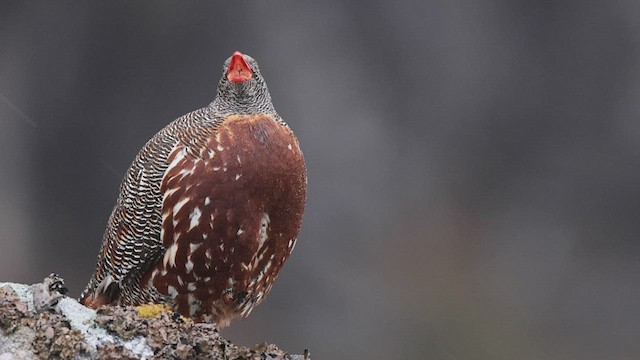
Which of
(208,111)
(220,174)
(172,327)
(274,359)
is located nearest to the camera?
(172,327)

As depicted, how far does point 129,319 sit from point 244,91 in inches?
58.3

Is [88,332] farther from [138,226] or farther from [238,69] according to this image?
[238,69]

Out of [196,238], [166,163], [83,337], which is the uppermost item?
[166,163]

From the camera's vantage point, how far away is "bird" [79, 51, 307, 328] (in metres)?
3.67

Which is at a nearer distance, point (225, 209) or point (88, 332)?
point (88, 332)

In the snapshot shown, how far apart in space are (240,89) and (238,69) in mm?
→ 91

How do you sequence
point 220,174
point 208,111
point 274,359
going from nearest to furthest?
point 274,359
point 220,174
point 208,111

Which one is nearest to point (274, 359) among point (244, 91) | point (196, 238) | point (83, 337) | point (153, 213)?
point (83, 337)

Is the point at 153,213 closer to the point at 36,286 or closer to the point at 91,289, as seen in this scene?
the point at 91,289

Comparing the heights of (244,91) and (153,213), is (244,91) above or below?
above

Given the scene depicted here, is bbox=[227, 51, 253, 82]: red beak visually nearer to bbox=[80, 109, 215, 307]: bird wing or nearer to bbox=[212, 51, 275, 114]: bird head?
bbox=[212, 51, 275, 114]: bird head

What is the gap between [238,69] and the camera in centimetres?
384

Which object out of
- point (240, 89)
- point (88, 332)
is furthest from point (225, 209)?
point (88, 332)

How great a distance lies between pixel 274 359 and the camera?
2.90 m
